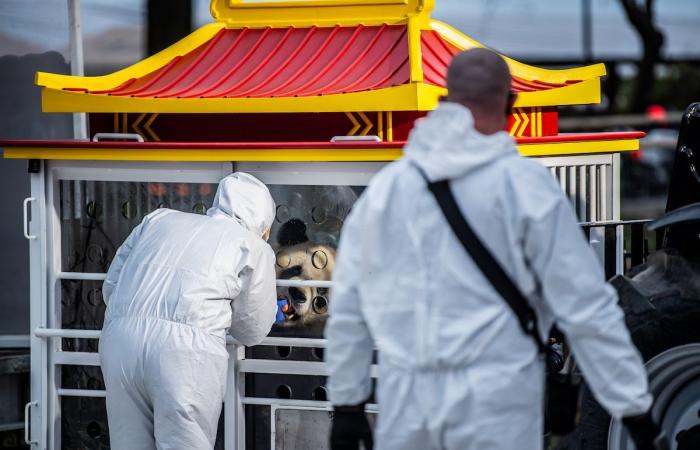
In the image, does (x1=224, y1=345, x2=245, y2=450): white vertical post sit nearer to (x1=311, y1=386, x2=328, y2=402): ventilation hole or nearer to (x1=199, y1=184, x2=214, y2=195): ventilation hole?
(x1=311, y1=386, x2=328, y2=402): ventilation hole

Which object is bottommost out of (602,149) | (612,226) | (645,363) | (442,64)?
(645,363)

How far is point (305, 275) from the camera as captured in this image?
197 inches

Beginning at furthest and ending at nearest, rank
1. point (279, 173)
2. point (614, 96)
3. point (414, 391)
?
point (614, 96) < point (279, 173) < point (414, 391)

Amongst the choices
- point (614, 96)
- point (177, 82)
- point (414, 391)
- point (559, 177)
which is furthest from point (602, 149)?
point (614, 96)

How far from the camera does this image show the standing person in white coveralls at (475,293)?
9.81ft

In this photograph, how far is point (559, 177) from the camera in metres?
5.30

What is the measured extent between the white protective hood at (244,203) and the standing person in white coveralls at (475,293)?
155cm

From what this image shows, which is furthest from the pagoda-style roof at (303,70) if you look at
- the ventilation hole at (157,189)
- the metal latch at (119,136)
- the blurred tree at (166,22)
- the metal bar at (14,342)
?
the blurred tree at (166,22)

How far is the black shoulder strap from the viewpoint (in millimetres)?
3012

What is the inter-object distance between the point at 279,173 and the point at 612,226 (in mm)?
1456

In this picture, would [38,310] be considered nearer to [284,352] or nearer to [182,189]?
[182,189]

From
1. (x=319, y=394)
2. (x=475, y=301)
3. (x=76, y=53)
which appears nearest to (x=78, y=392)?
(x=319, y=394)

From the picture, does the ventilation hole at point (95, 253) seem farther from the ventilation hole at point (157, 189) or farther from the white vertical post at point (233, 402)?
the white vertical post at point (233, 402)

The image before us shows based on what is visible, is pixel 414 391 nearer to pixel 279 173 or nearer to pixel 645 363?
pixel 645 363
